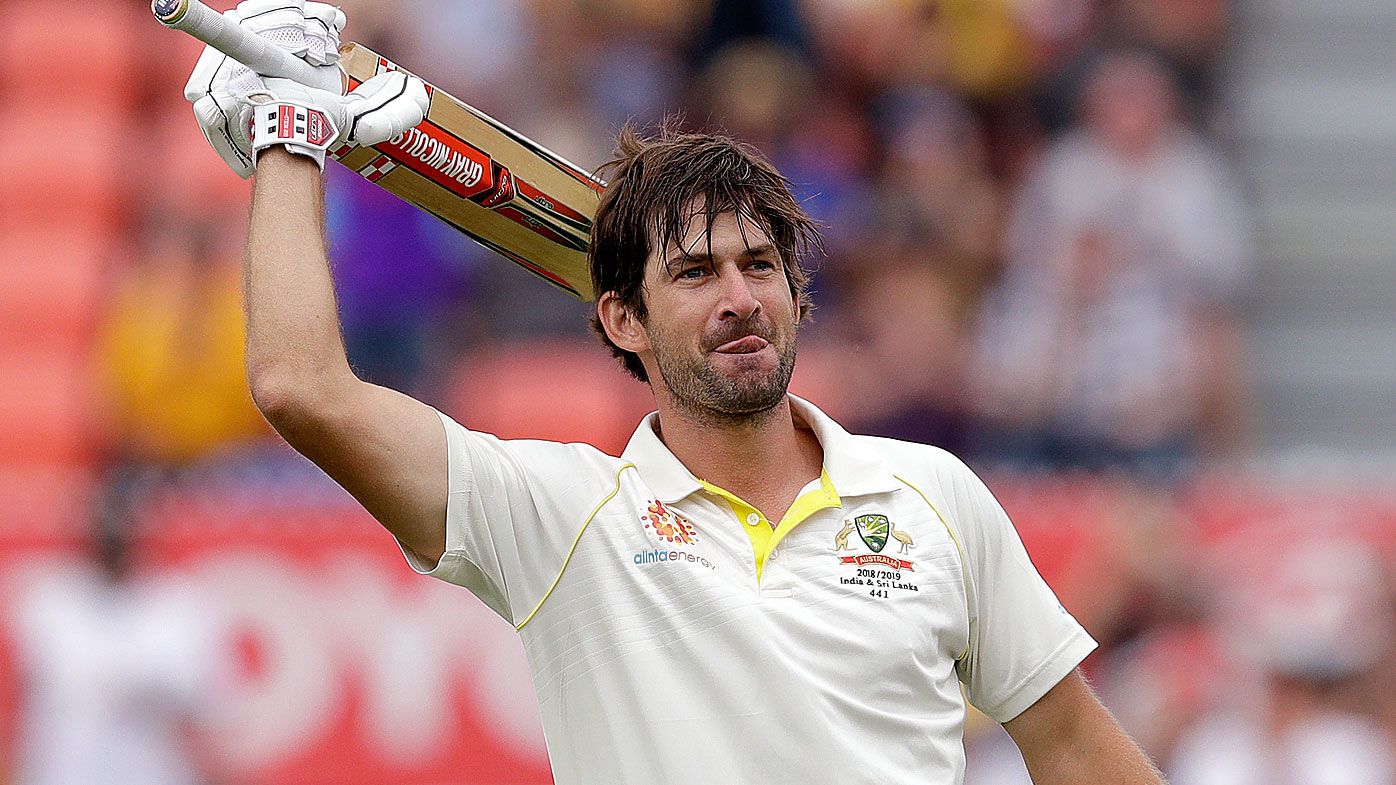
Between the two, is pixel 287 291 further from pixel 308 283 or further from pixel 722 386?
pixel 722 386

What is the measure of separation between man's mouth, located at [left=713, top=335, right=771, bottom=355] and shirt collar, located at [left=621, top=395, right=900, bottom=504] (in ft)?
0.65

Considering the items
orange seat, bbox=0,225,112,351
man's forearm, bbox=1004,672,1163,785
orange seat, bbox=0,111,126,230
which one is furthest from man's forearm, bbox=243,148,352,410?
orange seat, bbox=0,111,126,230

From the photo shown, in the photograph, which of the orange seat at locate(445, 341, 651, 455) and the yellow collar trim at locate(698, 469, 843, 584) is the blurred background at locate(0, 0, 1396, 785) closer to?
the orange seat at locate(445, 341, 651, 455)

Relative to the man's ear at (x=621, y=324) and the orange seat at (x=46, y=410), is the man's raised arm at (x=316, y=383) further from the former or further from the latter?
the orange seat at (x=46, y=410)

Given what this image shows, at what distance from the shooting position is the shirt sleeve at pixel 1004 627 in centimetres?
290

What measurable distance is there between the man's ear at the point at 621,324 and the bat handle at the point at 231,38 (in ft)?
1.92

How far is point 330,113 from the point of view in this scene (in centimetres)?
267

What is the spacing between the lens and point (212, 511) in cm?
600

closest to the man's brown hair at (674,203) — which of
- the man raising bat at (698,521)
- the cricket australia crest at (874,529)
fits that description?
the man raising bat at (698,521)

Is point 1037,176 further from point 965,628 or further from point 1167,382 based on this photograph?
point 965,628

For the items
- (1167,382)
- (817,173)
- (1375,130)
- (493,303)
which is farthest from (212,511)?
(1375,130)

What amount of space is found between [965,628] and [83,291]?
19.3 feet

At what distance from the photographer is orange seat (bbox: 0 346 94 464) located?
23.7ft

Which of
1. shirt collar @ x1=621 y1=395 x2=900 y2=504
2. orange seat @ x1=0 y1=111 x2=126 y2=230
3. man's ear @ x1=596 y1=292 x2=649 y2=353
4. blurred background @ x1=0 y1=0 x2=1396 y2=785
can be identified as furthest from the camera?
orange seat @ x1=0 y1=111 x2=126 y2=230
